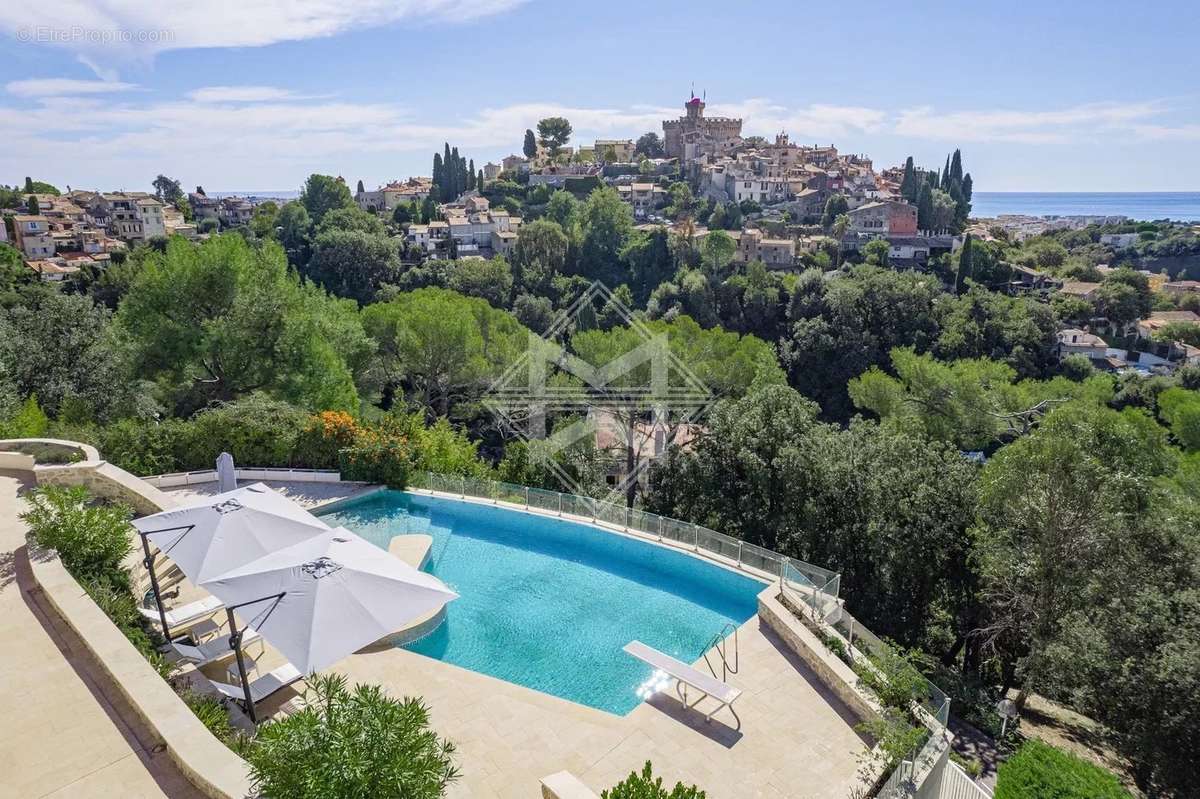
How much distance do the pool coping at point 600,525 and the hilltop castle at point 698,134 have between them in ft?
317

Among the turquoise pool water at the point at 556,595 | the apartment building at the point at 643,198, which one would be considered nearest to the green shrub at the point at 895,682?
the turquoise pool water at the point at 556,595

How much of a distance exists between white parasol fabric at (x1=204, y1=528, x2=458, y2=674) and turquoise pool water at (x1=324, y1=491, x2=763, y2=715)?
2967mm

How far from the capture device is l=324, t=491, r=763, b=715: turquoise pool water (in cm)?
996

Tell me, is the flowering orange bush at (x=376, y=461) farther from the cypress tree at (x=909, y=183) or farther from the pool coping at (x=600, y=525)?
the cypress tree at (x=909, y=183)

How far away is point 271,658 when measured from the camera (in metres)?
9.12

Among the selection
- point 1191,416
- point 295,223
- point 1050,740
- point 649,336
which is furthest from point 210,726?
point 295,223

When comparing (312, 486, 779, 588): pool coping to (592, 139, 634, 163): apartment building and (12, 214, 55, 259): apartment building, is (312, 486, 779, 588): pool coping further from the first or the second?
(592, 139, 634, 163): apartment building

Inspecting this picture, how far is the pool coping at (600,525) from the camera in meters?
11.5

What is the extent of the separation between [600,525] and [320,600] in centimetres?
704

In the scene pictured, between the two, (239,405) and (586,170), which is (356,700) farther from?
(586,170)

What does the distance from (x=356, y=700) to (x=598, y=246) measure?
59.5 m

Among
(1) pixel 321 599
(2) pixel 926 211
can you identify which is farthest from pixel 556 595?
(2) pixel 926 211

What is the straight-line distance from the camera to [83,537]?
8758 mm

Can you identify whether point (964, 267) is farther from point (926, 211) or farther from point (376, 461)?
point (376, 461)
